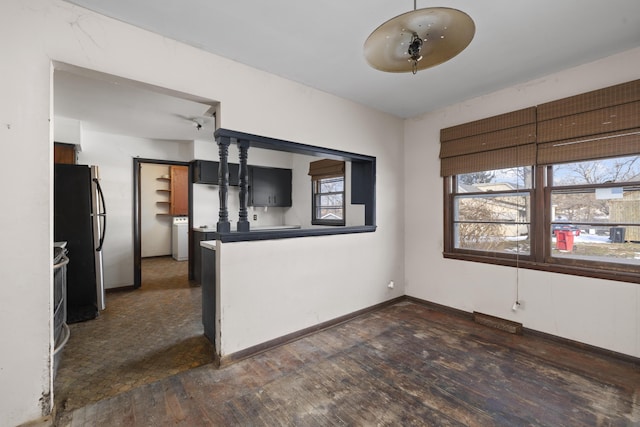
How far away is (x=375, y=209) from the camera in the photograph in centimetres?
375

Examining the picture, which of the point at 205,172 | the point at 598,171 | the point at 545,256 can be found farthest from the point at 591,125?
the point at 205,172

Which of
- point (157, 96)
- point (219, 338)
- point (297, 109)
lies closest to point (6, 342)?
point (219, 338)

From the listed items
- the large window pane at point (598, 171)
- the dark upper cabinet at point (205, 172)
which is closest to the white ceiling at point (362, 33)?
the large window pane at point (598, 171)

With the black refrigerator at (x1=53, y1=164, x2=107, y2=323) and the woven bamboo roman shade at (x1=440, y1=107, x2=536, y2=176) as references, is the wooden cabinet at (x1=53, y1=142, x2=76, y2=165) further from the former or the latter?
the woven bamboo roman shade at (x1=440, y1=107, x2=536, y2=176)

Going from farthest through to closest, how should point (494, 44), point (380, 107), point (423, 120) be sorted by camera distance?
point (423, 120), point (380, 107), point (494, 44)

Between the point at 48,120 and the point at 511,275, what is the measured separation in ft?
14.2

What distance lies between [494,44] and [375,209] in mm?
2111

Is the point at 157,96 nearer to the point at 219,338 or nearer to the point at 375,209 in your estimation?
the point at 219,338

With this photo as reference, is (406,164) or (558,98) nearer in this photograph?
(558,98)

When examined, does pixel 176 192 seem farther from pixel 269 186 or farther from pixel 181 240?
pixel 269 186

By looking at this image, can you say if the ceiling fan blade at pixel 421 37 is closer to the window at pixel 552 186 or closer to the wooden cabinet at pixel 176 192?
the window at pixel 552 186

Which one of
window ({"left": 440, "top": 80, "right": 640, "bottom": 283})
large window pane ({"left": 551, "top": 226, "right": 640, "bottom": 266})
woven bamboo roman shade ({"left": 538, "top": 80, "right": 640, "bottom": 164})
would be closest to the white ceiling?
woven bamboo roman shade ({"left": 538, "top": 80, "right": 640, "bottom": 164})

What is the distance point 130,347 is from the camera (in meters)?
2.72

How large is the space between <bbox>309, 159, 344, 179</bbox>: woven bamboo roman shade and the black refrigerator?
327 centimetres
